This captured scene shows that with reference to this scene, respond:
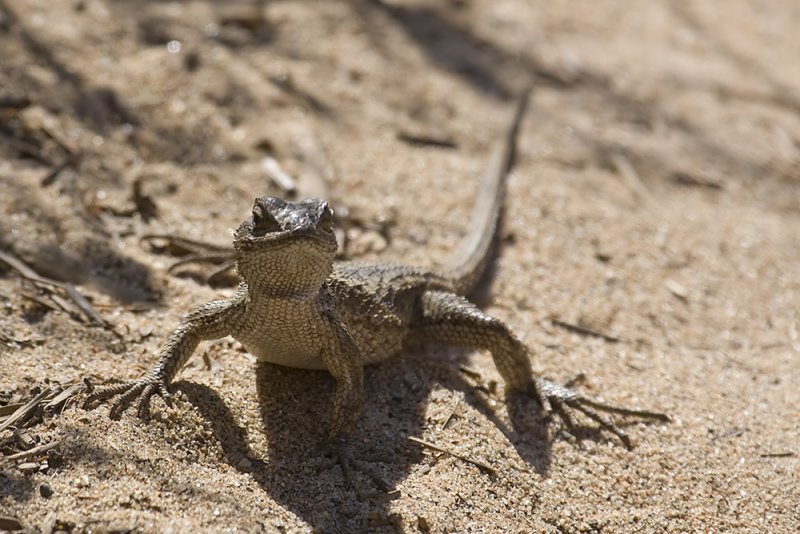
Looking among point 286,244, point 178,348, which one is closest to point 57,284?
point 178,348

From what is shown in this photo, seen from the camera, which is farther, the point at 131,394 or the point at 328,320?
the point at 328,320

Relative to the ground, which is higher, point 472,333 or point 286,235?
point 286,235

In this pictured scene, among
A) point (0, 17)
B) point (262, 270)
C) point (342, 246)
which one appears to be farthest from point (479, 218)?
point (0, 17)

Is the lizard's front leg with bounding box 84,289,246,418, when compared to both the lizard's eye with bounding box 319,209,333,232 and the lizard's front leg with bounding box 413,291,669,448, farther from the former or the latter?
the lizard's front leg with bounding box 413,291,669,448

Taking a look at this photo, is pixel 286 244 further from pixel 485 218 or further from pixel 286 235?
pixel 485 218

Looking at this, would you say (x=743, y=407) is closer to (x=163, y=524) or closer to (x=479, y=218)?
(x=479, y=218)

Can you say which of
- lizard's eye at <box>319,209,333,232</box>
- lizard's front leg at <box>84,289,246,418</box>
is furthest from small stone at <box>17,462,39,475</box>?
lizard's eye at <box>319,209,333,232</box>

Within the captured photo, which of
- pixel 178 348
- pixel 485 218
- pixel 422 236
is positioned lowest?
pixel 422 236
